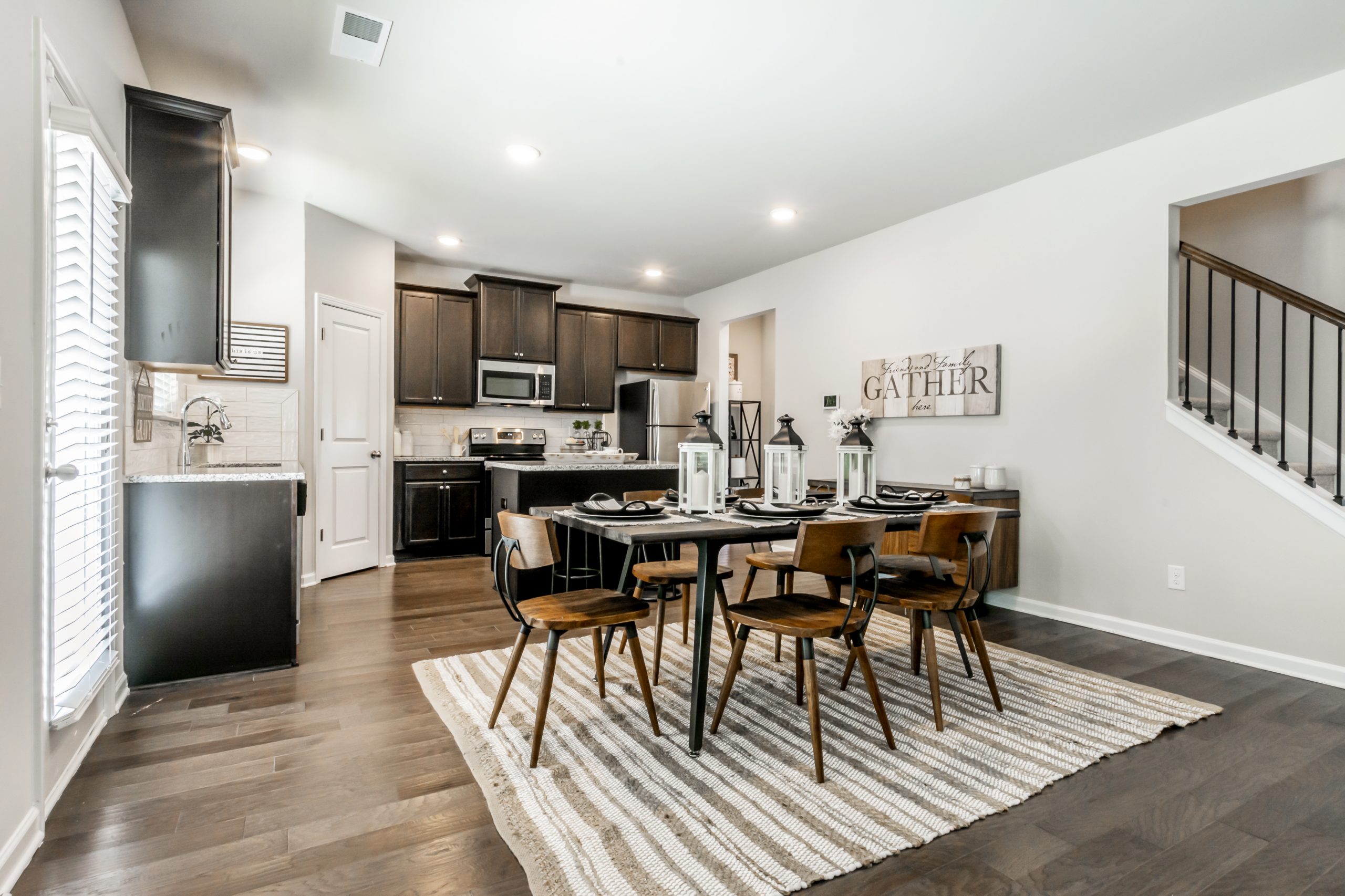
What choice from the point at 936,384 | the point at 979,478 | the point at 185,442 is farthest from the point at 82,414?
the point at 936,384

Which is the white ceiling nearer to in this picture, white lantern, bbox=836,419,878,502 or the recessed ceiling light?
the recessed ceiling light

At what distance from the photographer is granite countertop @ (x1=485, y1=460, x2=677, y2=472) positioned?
443 cm

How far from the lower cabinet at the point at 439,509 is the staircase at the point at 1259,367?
199 inches

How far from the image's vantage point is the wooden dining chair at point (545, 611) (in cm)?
210

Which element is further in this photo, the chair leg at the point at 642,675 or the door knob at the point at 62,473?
the chair leg at the point at 642,675

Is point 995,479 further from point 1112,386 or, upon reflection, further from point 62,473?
point 62,473

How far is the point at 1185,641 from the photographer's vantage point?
338 cm

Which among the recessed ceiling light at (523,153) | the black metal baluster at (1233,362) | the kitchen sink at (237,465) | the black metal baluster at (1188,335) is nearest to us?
the black metal baluster at (1233,362)

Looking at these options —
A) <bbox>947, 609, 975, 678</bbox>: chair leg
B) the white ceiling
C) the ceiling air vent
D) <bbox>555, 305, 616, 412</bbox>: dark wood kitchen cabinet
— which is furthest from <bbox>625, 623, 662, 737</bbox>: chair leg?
<bbox>555, 305, 616, 412</bbox>: dark wood kitchen cabinet

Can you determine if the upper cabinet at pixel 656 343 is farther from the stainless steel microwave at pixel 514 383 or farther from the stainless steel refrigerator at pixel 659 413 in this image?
the stainless steel microwave at pixel 514 383

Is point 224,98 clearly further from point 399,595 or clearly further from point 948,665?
point 948,665

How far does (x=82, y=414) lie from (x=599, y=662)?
1847 mm

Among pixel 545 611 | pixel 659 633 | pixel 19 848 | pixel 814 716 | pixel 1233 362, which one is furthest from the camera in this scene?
pixel 1233 362

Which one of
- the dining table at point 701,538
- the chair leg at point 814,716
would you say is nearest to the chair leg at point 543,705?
the dining table at point 701,538
